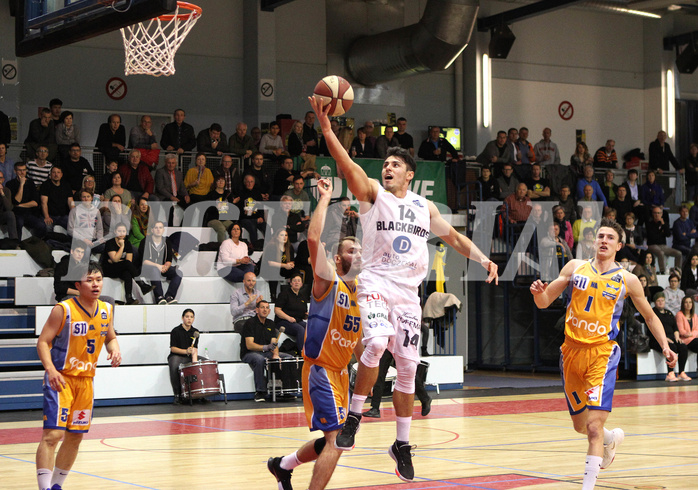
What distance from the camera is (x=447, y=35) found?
1852 centimetres

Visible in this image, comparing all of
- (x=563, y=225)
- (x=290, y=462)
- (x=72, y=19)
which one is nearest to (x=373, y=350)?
(x=290, y=462)

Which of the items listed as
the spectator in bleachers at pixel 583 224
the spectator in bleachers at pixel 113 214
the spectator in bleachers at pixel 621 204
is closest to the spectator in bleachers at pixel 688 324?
the spectator in bleachers at pixel 583 224

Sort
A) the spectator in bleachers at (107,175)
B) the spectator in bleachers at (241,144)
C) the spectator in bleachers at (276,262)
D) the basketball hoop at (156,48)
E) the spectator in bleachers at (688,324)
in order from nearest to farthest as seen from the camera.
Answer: the basketball hoop at (156,48), the spectator in bleachers at (107,175), the spectator in bleachers at (276,262), the spectator in bleachers at (688,324), the spectator in bleachers at (241,144)

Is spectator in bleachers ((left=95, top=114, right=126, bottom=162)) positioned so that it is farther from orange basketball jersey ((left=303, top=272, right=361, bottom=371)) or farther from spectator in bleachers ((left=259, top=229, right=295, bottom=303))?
orange basketball jersey ((left=303, top=272, right=361, bottom=371))

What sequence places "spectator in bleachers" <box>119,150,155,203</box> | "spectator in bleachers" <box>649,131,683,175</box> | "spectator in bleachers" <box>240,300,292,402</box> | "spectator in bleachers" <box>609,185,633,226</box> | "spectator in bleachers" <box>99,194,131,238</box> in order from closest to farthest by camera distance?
"spectator in bleachers" <box>240,300,292,402</box>
"spectator in bleachers" <box>99,194,131,238</box>
"spectator in bleachers" <box>119,150,155,203</box>
"spectator in bleachers" <box>609,185,633,226</box>
"spectator in bleachers" <box>649,131,683,175</box>

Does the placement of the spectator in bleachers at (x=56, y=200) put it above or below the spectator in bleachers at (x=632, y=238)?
above

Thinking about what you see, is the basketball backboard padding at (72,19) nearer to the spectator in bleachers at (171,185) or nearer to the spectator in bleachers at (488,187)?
the spectator in bleachers at (171,185)

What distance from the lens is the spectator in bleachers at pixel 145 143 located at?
15.9 metres

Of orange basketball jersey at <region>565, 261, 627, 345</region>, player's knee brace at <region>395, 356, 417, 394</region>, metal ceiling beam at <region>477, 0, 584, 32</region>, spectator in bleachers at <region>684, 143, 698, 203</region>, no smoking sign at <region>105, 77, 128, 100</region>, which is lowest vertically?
player's knee brace at <region>395, 356, 417, 394</region>

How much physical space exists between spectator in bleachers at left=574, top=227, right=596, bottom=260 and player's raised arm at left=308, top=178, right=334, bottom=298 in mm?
12769

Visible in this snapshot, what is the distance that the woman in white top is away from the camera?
14.9 meters

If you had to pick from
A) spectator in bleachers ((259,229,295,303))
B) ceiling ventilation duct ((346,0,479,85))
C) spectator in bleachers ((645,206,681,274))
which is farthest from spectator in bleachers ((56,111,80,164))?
spectator in bleachers ((645,206,681,274))

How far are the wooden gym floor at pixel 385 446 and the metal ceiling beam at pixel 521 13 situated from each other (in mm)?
10087

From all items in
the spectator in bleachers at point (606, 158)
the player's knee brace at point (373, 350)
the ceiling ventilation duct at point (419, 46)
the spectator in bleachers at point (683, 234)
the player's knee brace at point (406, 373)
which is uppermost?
the ceiling ventilation duct at point (419, 46)
